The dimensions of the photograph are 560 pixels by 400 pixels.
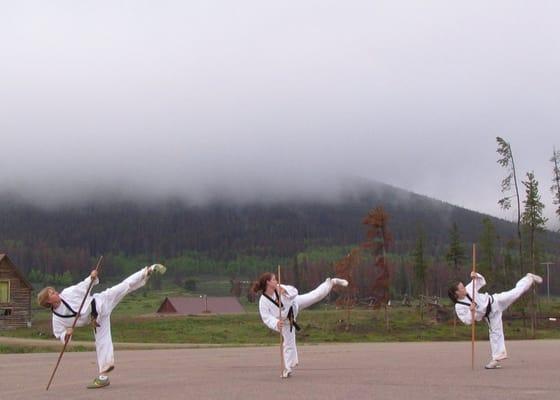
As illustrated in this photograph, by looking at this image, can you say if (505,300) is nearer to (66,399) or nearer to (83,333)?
(66,399)

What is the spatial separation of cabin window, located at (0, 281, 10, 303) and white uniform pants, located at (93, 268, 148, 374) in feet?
160

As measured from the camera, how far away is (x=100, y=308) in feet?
48.2

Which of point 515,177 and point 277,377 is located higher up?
point 515,177

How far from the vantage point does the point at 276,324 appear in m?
15.9

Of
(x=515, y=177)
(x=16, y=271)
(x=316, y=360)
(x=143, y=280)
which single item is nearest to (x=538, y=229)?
(x=515, y=177)

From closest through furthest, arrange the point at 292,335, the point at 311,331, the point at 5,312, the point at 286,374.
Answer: the point at 286,374
the point at 292,335
the point at 311,331
the point at 5,312

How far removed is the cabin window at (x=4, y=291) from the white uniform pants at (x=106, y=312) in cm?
4877

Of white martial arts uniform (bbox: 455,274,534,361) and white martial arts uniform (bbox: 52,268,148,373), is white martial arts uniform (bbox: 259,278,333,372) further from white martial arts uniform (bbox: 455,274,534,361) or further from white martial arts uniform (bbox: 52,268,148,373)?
white martial arts uniform (bbox: 455,274,534,361)

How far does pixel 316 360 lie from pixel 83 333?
30.2m

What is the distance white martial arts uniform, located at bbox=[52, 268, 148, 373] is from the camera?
47.9ft

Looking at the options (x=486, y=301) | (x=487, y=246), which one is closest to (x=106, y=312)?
(x=486, y=301)

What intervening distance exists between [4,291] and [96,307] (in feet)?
162

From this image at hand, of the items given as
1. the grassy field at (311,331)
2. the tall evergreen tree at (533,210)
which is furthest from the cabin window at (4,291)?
→ the tall evergreen tree at (533,210)

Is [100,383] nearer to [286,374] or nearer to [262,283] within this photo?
[286,374]
